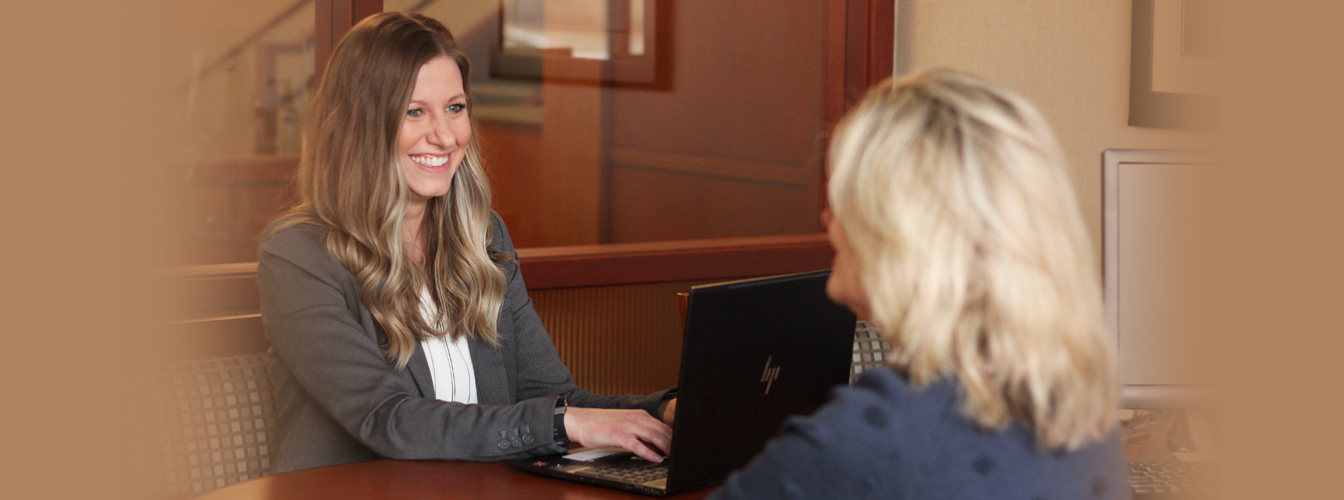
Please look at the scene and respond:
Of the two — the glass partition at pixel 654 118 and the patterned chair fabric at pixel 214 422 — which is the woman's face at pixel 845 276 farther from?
the glass partition at pixel 654 118

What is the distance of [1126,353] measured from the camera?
5.34 ft

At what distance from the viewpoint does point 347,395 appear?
63.1 inches

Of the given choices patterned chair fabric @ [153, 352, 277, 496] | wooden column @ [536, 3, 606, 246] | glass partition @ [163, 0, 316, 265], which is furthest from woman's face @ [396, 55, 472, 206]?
glass partition @ [163, 0, 316, 265]

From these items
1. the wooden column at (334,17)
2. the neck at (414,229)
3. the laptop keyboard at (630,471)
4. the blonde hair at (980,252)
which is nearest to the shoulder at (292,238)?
the neck at (414,229)

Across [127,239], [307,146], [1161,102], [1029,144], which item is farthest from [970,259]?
[1161,102]

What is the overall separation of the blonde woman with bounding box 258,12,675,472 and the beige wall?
4.42ft

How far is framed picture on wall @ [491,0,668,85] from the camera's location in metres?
3.28

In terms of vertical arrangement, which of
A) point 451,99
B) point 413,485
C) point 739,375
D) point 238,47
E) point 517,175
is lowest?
point 413,485

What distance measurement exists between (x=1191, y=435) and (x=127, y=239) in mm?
1497

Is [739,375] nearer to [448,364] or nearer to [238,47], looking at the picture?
[448,364]

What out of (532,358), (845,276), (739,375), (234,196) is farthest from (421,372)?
(234,196)

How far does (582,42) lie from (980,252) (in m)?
2.64

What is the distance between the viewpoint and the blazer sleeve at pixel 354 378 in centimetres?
154

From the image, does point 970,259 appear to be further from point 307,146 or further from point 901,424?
point 307,146
